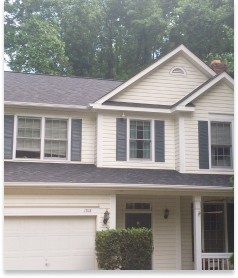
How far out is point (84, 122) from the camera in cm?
1134

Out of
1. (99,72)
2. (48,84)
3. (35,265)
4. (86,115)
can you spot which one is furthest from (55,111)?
(99,72)

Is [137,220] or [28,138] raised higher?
[28,138]

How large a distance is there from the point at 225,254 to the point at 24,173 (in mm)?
5192

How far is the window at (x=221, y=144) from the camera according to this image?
1154 cm

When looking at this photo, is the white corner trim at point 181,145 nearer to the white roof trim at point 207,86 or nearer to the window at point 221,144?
the white roof trim at point 207,86

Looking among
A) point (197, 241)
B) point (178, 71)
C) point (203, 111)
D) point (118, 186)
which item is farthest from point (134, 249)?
point (178, 71)

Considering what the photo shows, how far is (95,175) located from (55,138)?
62.2 inches

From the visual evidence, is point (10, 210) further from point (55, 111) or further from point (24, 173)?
point (55, 111)

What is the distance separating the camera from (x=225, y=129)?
1167 cm

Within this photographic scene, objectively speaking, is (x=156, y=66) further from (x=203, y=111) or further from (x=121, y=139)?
(x=121, y=139)

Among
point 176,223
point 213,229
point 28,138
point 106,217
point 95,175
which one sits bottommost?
point 213,229

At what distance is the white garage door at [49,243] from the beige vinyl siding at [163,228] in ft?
4.82

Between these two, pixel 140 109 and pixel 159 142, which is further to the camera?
pixel 159 142

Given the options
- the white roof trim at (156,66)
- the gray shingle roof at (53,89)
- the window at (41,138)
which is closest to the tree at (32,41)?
the gray shingle roof at (53,89)
